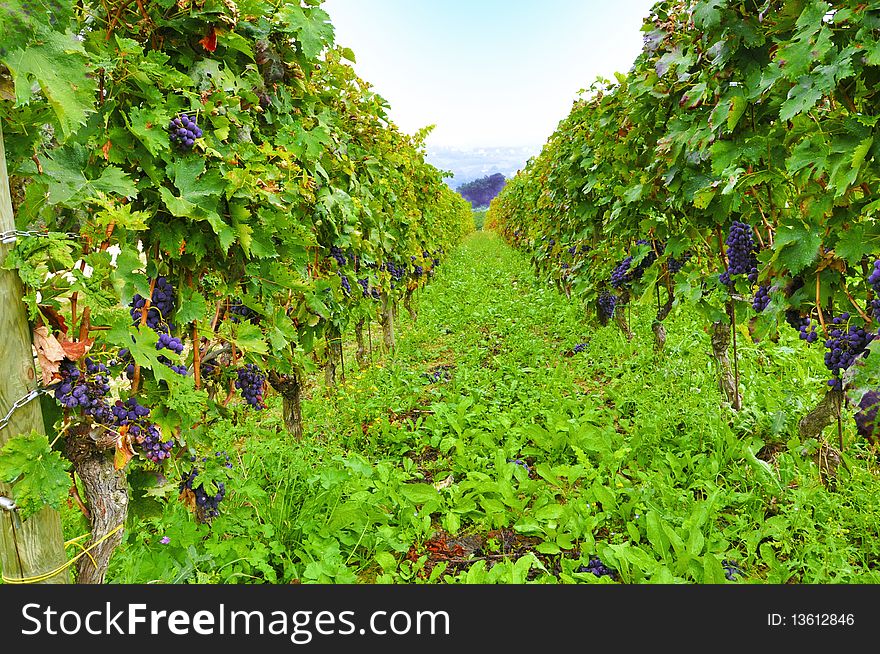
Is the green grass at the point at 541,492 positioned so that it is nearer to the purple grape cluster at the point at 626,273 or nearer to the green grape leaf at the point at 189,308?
the green grape leaf at the point at 189,308

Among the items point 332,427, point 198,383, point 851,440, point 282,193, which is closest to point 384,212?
point 332,427

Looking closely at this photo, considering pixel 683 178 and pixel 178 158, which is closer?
pixel 178 158

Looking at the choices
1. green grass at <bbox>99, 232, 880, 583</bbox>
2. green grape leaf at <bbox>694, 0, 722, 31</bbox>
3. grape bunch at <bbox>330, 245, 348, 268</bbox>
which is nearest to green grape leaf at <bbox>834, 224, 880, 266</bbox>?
green grape leaf at <bbox>694, 0, 722, 31</bbox>

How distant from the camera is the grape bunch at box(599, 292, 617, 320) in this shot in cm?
685

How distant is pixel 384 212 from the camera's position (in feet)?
20.7

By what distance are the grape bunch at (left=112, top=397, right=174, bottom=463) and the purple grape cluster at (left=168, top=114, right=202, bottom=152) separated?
3.33 feet

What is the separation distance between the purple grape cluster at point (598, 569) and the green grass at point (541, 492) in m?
0.04

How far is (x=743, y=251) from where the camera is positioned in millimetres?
3270

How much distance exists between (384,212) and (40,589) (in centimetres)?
507

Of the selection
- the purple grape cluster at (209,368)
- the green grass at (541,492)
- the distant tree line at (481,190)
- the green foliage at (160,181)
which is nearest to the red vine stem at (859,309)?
the green grass at (541,492)

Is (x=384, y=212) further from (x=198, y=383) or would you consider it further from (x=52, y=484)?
(x=52, y=484)

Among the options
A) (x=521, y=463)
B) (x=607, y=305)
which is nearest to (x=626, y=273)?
(x=607, y=305)

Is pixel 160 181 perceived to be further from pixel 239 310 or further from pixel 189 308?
pixel 239 310

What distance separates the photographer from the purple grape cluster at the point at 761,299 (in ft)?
10.2
